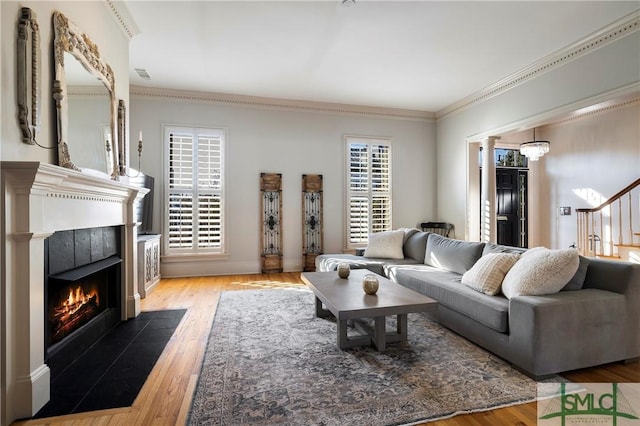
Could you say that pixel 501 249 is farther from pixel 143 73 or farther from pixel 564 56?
pixel 143 73

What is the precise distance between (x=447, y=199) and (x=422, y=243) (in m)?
2.21

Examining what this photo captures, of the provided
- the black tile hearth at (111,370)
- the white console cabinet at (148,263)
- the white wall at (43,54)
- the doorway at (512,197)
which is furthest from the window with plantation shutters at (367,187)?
the white wall at (43,54)

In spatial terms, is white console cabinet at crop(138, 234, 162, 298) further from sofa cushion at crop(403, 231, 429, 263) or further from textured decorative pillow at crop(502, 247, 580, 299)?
textured decorative pillow at crop(502, 247, 580, 299)

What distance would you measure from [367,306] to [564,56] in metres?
3.99

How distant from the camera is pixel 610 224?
17.5ft

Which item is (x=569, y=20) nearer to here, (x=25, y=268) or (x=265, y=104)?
(x=265, y=104)

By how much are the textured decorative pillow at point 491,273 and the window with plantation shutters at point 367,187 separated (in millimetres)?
3391

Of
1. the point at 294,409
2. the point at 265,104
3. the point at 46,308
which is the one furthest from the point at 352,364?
the point at 265,104

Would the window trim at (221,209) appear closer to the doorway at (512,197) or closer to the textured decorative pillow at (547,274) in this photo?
the textured decorative pillow at (547,274)

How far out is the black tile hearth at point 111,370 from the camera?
183cm

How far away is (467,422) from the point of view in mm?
1634

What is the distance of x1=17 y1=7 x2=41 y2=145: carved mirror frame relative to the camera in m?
1.73

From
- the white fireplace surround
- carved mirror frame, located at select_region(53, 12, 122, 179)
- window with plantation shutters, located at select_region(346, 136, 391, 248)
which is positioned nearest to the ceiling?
carved mirror frame, located at select_region(53, 12, 122, 179)

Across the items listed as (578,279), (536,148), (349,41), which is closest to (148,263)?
(349,41)
